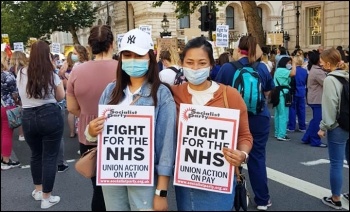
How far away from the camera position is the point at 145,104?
270 centimetres

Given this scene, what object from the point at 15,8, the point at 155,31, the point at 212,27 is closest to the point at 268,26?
the point at 155,31

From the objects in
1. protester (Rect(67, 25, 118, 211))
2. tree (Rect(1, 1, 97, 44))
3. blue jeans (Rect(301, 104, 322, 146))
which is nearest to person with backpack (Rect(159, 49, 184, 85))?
protester (Rect(67, 25, 118, 211))

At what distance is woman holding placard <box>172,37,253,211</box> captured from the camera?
2.72 metres

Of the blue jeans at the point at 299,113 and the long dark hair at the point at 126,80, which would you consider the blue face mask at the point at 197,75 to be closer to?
the long dark hair at the point at 126,80

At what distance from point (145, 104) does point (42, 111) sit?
7.90 feet

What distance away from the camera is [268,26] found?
175 ft

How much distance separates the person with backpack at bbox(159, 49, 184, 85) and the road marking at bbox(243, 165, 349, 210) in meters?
1.96

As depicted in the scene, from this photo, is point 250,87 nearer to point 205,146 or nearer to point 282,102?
point 205,146

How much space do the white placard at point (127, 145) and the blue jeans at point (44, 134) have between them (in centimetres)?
220

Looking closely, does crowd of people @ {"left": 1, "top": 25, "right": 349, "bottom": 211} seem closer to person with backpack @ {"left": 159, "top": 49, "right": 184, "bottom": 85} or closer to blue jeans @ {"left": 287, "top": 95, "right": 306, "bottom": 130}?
person with backpack @ {"left": 159, "top": 49, "right": 184, "bottom": 85}

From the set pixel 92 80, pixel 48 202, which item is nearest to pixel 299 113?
pixel 48 202

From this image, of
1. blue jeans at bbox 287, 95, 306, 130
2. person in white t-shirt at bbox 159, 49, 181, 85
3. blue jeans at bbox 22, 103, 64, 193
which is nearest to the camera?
blue jeans at bbox 22, 103, 64, 193

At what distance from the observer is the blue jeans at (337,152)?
14.5ft

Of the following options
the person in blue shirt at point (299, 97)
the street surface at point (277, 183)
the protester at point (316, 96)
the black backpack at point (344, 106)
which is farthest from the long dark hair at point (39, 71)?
the person in blue shirt at point (299, 97)
